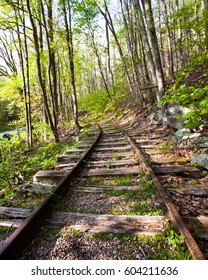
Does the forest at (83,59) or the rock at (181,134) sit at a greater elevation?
the forest at (83,59)

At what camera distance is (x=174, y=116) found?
6.44 meters

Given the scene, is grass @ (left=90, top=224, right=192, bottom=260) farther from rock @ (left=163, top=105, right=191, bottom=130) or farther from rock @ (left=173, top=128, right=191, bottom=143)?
rock @ (left=163, top=105, right=191, bottom=130)

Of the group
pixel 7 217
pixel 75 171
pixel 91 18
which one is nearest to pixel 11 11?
pixel 91 18

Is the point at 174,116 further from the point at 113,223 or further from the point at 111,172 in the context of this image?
the point at 113,223

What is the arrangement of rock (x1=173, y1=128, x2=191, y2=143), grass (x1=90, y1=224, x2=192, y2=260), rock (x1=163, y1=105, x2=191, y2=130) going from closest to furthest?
grass (x1=90, y1=224, x2=192, y2=260), rock (x1=173, y1=128, x2=191, y2=143), rock (x1=163, y1=105, x2=191, y2=130)

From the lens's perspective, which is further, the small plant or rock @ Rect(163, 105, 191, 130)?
rock @ Rect(163, 105, 191, 130)

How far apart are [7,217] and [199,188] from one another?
2685mm

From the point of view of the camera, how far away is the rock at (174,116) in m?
6.04

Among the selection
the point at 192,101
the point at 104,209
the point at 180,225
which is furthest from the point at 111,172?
the point at 192,101

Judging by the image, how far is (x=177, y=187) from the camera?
2.91 m

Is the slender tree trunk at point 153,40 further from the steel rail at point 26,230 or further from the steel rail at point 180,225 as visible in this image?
the steel rail at point 26,230

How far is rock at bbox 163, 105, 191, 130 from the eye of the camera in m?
6.04

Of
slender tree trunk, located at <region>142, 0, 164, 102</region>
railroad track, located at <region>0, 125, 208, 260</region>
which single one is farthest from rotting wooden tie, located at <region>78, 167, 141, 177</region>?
slender tree trunk, located at <region>142, 0, 164, 102</region>

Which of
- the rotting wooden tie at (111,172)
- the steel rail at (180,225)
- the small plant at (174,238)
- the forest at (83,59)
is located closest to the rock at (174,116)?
the forest at (83,59)
